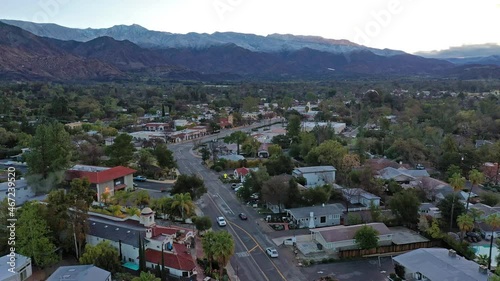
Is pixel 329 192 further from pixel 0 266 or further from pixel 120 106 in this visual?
pixel 120 106

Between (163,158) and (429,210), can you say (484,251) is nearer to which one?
(429,210)

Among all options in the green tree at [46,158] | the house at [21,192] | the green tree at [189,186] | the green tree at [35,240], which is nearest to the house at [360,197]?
the green tree at [189,186]

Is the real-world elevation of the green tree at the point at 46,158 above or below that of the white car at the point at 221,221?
above

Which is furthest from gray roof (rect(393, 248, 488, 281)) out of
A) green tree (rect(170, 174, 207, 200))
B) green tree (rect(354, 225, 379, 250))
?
green tree (rect(170, 174, 207, 200))

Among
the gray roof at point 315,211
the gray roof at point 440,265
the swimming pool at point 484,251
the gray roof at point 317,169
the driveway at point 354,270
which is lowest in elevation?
the driveway at point 354,270

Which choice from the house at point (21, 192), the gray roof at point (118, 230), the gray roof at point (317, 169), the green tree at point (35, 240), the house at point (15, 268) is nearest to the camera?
the house at point (15, 268)

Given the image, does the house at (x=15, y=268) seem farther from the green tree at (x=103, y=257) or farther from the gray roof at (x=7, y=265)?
the green tree at (x=103, y=257)

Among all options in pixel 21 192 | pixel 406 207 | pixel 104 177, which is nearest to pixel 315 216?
pixel 406 207
